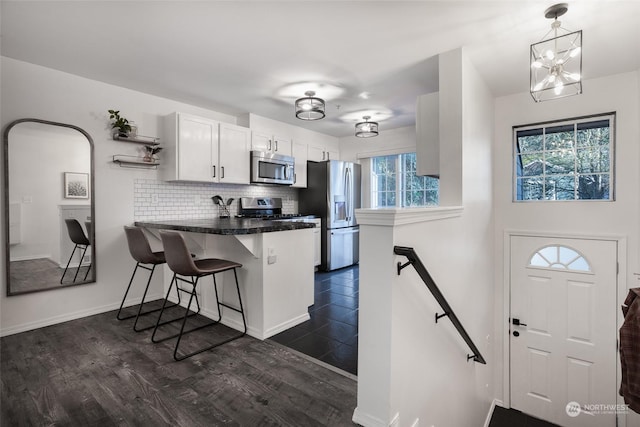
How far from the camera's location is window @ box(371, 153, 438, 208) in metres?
5.32

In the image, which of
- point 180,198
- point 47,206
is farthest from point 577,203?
point 47,206

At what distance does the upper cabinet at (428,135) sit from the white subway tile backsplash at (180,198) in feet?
9.41

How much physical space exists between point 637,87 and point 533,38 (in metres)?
1.52

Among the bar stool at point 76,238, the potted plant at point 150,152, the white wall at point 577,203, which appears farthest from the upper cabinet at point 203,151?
the white wall at point 577,203

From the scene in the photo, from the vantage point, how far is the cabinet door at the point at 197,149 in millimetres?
3592

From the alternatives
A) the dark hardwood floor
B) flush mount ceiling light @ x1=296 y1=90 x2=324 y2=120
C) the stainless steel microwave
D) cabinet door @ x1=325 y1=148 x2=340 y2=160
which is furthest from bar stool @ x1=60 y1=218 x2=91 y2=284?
cabinet door @ x1=325 y1=148 x2=340 y2=160

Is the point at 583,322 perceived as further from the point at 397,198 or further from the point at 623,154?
the point at 397,198

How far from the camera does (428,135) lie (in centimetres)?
284

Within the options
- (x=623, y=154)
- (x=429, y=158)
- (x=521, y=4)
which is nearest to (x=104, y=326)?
(x=429, y=158)

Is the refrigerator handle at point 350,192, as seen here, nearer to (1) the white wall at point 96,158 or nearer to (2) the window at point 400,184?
(2) the window at point 400,184

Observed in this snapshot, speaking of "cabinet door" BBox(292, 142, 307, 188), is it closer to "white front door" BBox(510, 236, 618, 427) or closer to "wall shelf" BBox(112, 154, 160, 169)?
"wall shelf" BBox(112, 154, 160, 169)

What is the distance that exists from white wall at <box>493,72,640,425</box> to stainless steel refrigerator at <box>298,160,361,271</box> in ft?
8.36

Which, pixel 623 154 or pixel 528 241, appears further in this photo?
pixel 528 241

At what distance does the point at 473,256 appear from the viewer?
2.78 metres
